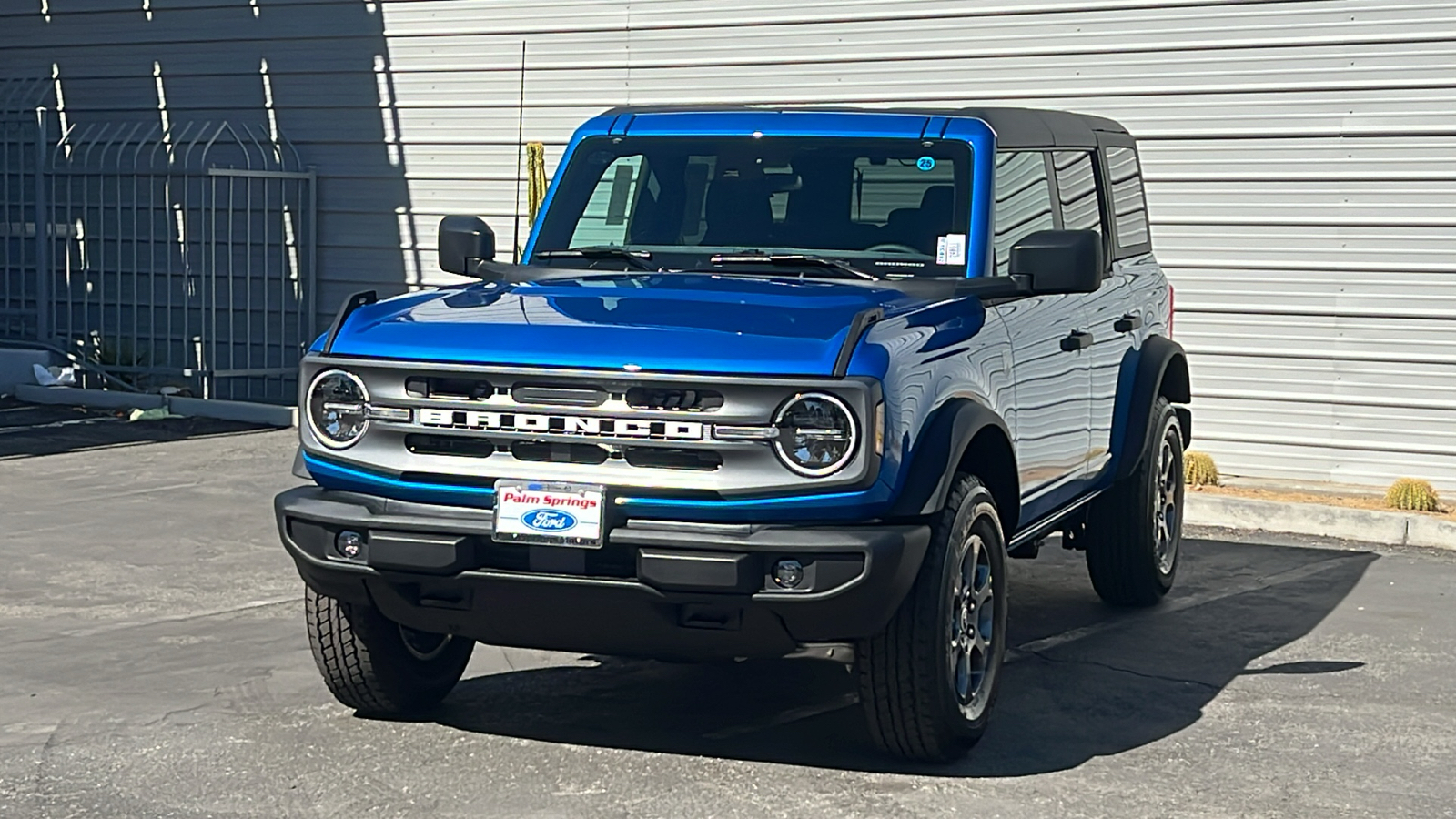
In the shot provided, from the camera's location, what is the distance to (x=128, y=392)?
1493cm

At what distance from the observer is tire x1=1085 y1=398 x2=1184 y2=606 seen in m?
8.06

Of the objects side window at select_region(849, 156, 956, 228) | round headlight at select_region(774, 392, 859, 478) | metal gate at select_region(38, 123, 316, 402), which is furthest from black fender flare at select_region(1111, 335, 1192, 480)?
metal gate at select_region(38, 123, 316, 402)

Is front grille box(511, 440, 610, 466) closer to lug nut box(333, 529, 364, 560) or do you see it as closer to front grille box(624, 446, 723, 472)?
front grille box(624, 446, 723, 472)

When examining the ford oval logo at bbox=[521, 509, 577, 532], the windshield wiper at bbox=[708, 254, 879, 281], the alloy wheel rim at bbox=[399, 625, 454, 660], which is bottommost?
the alloy wheel rim at bbox=[399, 625, 454, 660]

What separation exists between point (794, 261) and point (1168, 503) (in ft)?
9.76

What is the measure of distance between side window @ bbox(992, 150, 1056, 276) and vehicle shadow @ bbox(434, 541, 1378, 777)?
1505 millimetres

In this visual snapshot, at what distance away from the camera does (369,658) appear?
5875mm

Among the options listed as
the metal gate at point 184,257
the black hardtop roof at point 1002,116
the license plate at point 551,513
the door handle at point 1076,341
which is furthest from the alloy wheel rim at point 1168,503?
the metal gate at point 184,257

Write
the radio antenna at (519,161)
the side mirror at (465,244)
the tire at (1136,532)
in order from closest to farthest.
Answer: the side mirror at (465,244)
the radio antenna at (519,161)
the tire at (1136,532)

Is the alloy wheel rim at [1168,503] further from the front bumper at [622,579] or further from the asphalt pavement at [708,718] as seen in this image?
the front bumper at [622,579]

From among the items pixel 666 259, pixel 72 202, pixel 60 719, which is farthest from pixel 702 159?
pixel 72 202

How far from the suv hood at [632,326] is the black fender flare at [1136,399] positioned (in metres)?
2.12

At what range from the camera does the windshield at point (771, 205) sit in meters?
6.45

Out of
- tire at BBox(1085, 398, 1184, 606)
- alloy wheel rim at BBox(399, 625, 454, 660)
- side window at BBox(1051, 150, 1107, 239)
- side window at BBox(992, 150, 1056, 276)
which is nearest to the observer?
alloy wheel rim at BBox(399, 625, 454, 660)
